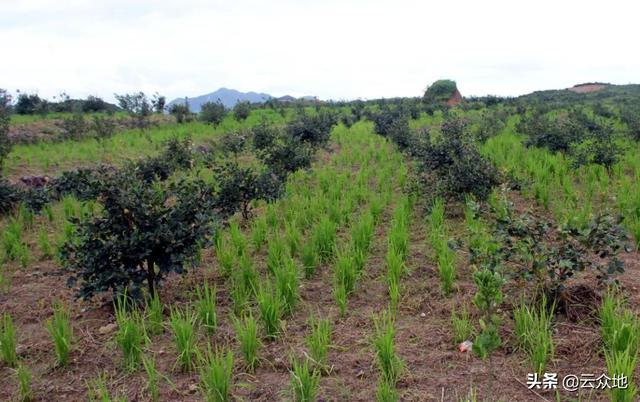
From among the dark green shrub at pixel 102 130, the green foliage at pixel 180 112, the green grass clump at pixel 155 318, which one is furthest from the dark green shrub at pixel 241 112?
the green grass clump at pixel 155 318

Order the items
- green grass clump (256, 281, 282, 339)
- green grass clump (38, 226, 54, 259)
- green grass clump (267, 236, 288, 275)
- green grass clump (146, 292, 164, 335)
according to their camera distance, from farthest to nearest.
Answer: green grass clump (38, 226, 54, 259), green grass clump (267, 236, 288, 275), green grass clump (146, 292, 164, 335), green grass clump (256, 281, 282, 339)

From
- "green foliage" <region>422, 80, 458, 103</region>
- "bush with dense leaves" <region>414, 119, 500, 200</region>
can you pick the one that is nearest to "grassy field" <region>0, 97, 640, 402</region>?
"bush with dense leaves" <region>414, 119, 500, 200</region>

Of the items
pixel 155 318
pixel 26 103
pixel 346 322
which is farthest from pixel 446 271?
pixel 26 103

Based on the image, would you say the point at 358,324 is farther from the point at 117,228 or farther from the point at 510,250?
the point at 117,228

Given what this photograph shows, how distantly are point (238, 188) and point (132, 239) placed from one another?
7.66 ft

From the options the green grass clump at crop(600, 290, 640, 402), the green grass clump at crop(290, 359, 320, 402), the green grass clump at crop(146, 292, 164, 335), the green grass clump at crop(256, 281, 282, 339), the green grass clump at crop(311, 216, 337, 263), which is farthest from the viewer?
the green grass clump at crop(311, 216, 337, 263)

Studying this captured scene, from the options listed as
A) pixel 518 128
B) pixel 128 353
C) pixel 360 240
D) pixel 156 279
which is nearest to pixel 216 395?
pixel 128 353

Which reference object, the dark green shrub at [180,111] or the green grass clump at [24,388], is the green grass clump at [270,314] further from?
the dark green shrub at [180,111]

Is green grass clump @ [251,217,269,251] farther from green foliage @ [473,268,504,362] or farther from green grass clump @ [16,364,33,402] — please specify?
green foliage @ [473,268,504,362]

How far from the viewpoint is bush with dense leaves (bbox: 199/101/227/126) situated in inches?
707

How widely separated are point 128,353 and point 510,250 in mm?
2448

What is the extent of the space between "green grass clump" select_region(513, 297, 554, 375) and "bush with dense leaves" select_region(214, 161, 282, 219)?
3.48m

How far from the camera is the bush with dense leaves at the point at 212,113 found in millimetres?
17953

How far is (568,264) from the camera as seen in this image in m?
2.95
